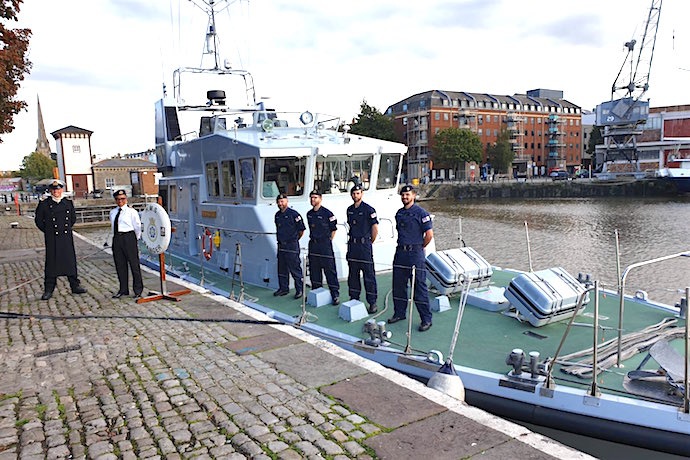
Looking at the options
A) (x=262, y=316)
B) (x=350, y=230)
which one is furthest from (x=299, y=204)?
(x=262, y=316)

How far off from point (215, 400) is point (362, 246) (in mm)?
3215

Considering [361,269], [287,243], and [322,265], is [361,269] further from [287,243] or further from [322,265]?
[287,243]

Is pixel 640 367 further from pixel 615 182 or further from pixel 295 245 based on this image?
pixel 615 182

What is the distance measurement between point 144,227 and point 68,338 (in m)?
2.46

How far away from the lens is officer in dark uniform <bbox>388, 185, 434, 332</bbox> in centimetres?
574

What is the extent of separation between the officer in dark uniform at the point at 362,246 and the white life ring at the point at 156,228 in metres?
2.62

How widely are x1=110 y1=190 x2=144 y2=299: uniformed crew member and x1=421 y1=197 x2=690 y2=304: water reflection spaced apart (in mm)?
8396

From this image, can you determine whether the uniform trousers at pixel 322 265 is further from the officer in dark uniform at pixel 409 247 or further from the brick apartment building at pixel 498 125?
the brick apartment building at pixel 498 125

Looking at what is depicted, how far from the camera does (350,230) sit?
6.62 meters

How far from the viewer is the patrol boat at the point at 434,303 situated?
3.90m

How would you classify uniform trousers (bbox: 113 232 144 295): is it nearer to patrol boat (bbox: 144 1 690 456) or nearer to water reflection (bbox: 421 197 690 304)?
patrol boat (bbox: 144 1 690 456)

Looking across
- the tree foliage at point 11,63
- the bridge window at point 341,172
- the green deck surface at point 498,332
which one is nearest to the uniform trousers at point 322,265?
the green deck surface at point 498,332

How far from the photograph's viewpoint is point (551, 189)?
53531 millimetres

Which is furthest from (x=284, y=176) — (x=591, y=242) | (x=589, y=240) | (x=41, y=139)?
(x=41, y=139)
